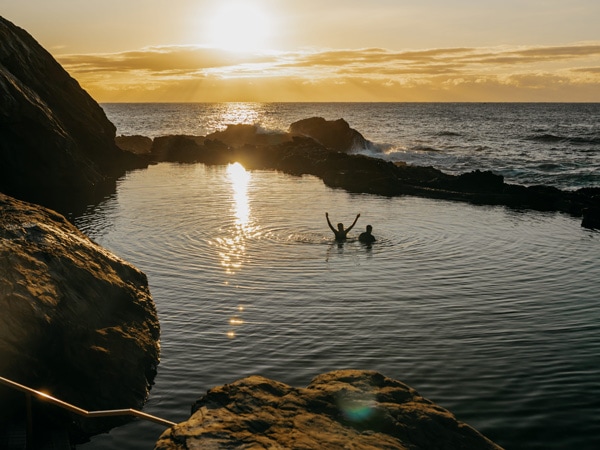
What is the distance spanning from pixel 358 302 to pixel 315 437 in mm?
12452

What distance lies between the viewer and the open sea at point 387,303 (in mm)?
13617

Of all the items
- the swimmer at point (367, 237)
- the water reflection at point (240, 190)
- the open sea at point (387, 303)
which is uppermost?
the swimmer at point (367, 237)

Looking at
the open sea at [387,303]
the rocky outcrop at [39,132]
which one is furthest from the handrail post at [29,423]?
the rocky outcrop at [39,132]

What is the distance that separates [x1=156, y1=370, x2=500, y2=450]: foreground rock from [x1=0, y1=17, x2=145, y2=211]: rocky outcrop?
109ft

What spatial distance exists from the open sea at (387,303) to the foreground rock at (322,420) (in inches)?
141

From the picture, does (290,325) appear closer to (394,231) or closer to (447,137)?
(394,231)

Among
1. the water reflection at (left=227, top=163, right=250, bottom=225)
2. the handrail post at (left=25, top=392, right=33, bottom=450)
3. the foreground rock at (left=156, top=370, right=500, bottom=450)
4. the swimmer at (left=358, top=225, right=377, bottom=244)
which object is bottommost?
the water reflection at (left=227, top=163, right=250, bottom=225)

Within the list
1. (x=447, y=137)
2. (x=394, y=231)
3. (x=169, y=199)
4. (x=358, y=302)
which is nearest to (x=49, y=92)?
(x=169, y=199)

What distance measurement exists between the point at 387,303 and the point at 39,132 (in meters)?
32.3

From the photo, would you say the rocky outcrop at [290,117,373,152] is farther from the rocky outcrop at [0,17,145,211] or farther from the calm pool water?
the calm pool water

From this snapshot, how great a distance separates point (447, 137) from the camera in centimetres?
13138

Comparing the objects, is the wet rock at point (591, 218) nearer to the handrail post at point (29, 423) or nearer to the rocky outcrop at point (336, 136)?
the handrail post at point (29, 423)

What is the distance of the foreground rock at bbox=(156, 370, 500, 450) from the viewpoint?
7.89 meters

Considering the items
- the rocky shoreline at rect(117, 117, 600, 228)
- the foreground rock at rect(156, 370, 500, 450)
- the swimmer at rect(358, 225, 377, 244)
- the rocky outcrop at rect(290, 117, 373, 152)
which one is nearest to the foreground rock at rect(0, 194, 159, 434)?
the foreground rock at rect(156, 370, 500, 450)
